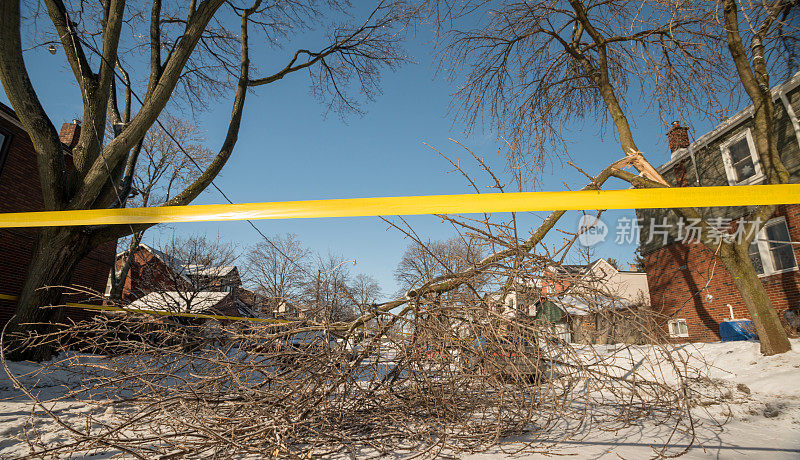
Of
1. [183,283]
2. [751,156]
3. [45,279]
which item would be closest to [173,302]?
[183,283]

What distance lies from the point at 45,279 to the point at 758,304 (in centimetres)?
1097

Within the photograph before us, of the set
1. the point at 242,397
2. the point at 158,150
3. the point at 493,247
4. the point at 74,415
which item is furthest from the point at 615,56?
the point at 158,150

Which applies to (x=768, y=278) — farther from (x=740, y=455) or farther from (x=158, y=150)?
(x=158, y=150)

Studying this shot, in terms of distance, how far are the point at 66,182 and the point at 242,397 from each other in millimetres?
5558

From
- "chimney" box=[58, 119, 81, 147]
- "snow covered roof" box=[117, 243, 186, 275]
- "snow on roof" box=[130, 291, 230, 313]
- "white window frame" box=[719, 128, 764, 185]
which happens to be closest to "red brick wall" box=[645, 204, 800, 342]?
"white window frame" box=[719, 128, 764, 185]

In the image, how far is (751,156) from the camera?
411 inches

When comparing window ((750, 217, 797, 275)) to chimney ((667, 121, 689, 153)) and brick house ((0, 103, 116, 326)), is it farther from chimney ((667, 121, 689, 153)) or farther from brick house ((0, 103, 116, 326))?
brick house ((0, 103, 116, 326))

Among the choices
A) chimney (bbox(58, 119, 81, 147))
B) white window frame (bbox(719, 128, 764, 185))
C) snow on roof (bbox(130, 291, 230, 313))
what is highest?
chimney (bbox(58, 119, 81, 147))

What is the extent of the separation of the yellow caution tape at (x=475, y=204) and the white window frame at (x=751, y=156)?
1082 centimetres

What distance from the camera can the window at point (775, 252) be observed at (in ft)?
31.1

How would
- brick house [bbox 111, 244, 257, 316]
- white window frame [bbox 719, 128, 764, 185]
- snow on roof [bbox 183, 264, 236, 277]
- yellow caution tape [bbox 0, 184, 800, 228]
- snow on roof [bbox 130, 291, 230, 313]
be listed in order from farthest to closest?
snow on roof [bbox 183, 264, 236, 277]
brick house [bbox 111, 244, 257, 316]
snow on roof [bbox 130, 291, 230, 313]
white window frame [bbox 719, 128, 764, 185]
yellow caution tape [bbox 0, 184, 800, 228]

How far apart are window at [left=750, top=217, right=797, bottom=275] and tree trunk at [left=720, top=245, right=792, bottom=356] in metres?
4.42

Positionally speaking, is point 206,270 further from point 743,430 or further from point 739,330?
point 739,330

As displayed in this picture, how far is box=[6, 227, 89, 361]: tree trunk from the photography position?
541 cm
